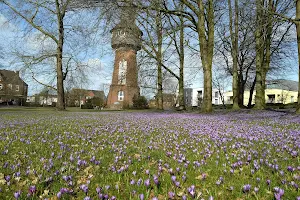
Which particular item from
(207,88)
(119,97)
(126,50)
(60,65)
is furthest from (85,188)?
(119,97)

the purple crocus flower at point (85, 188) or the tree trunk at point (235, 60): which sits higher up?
the tree trunk at point (235, 60)

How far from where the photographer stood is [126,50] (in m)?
27.3

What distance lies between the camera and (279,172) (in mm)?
2912

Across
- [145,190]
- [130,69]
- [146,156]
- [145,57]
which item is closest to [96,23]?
[145,57]

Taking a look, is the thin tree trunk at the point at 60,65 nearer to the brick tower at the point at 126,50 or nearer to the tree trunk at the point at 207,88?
the brick tower at the point at 126,50

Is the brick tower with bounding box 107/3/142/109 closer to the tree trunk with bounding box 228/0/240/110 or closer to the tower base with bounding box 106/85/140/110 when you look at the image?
the tower base with bounding box 106/85/140/110

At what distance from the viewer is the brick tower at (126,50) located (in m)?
20.6

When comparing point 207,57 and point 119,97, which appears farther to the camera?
point 119,97

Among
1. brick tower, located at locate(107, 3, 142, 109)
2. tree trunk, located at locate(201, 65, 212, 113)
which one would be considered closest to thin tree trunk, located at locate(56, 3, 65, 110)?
brick tower, located at locate(107, 3, 142, 109)

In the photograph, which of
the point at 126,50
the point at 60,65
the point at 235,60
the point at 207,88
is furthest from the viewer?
the point at 126,50

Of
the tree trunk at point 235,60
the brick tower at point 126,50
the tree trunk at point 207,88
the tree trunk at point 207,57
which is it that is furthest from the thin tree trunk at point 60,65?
the tree trunk at point 235,60

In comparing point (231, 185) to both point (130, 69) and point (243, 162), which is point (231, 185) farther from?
point (130, 69)

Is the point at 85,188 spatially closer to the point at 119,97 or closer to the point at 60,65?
the point at 60,65

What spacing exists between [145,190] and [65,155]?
2.13 meters
